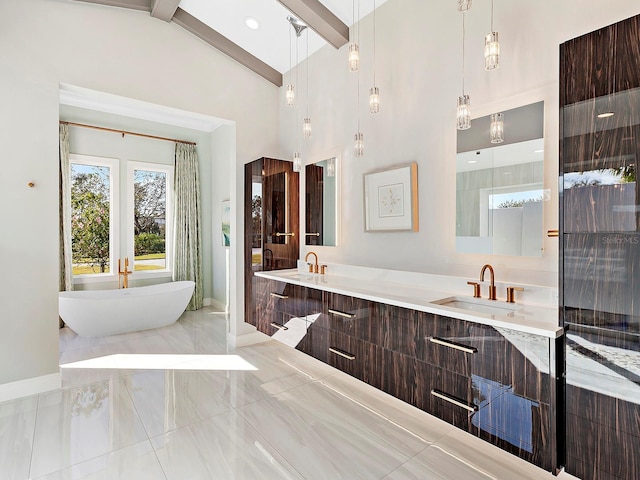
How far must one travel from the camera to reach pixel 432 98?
8.32 ft

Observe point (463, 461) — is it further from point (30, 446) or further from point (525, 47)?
point (30, 446)

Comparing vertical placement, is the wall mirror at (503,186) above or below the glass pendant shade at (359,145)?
below

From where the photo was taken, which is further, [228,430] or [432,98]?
[432,98]

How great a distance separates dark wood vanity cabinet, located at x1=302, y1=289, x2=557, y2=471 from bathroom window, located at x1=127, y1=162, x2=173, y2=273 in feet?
13.7

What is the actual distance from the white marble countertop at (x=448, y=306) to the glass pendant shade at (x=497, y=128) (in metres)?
0.92

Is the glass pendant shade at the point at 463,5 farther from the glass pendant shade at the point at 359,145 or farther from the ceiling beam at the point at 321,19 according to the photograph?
the ceiling beam at the point at 321,19

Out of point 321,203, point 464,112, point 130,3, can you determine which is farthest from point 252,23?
point 464,112

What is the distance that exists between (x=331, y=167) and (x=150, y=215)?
361 cm

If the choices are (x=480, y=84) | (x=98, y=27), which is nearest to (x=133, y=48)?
(x=98, y=27)

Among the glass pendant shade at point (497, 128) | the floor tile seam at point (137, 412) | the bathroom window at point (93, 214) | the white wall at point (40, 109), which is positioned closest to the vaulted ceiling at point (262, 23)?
the white wall at point (40, 109)

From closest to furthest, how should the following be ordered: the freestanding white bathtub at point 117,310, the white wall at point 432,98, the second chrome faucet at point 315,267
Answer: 1. the white wall at point 432,98
2. the second chrome faucet at point 315,267
3. the freestanding white bathtub at point 117,310

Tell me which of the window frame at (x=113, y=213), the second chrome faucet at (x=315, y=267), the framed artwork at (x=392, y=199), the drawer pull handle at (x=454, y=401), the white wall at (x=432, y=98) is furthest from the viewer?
the window frame at (x=113, y=213)

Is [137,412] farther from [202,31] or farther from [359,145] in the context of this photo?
[202,31]

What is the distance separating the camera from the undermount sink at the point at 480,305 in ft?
6.48
